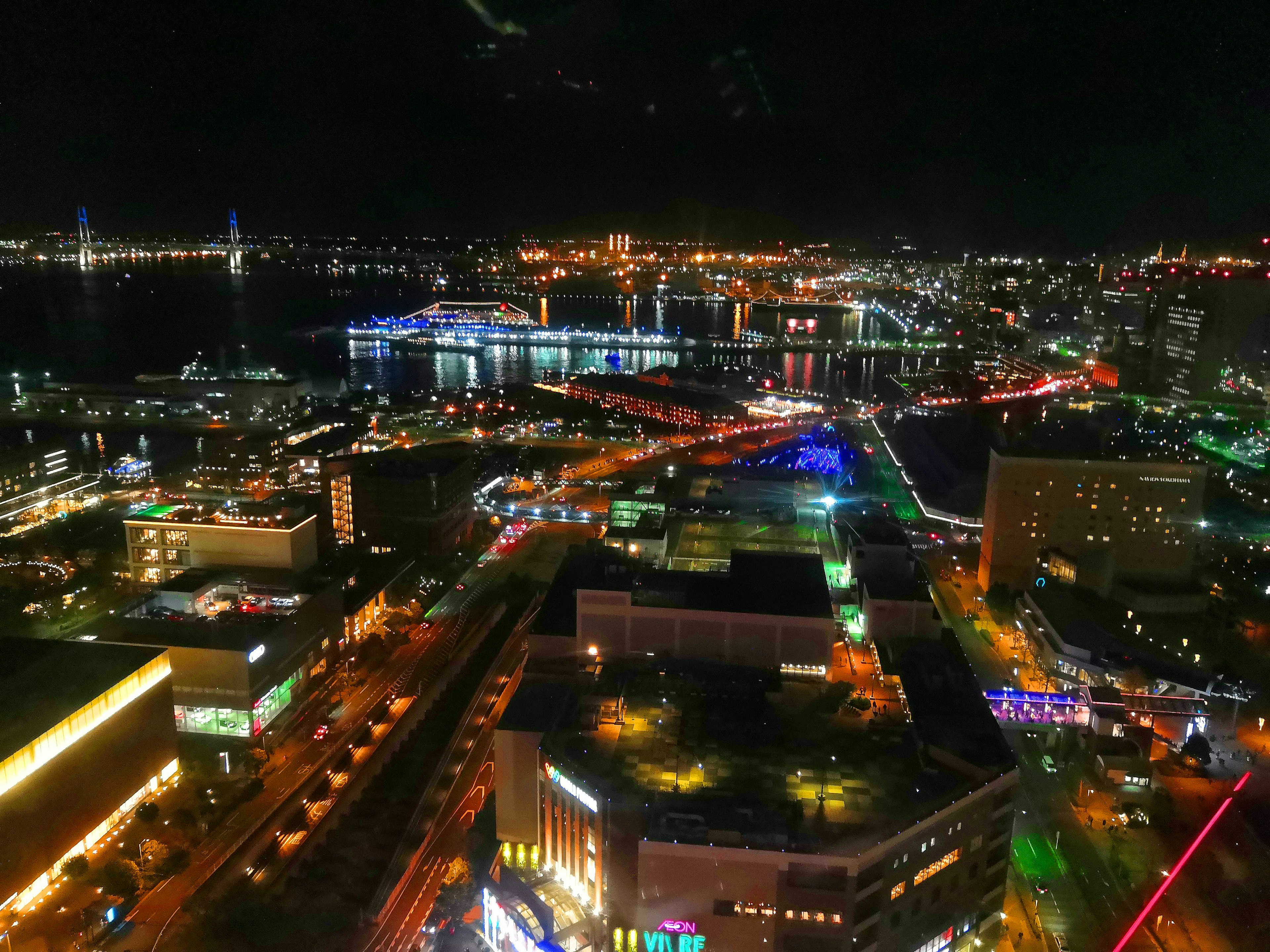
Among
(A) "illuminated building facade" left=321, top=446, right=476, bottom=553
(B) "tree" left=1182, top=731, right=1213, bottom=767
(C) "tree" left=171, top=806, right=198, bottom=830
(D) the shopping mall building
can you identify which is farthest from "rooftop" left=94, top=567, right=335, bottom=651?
(B) "tree" left=1182, top=731, right=1213, bottom=767

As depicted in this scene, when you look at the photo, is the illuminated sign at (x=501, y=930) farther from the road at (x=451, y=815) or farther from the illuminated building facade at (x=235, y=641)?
the illuminated building facade at (x=235, y=641)

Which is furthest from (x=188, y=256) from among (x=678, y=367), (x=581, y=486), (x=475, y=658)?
(x=475, y=658)

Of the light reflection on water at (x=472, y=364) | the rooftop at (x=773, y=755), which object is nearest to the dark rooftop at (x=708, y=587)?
the rooftop at (x=773, y=755)

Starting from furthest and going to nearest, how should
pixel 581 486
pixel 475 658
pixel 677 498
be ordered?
1. pixel 581 486
2. pixel 677 498
3. pixel 475 658

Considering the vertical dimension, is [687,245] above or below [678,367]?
above

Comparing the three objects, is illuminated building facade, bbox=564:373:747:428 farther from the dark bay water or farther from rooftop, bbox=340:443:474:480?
rooftop, bbox=340:443:474:480

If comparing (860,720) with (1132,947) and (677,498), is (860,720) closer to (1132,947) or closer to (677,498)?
(1132,947)

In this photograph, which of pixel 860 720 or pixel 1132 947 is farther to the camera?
pixel 860 720
